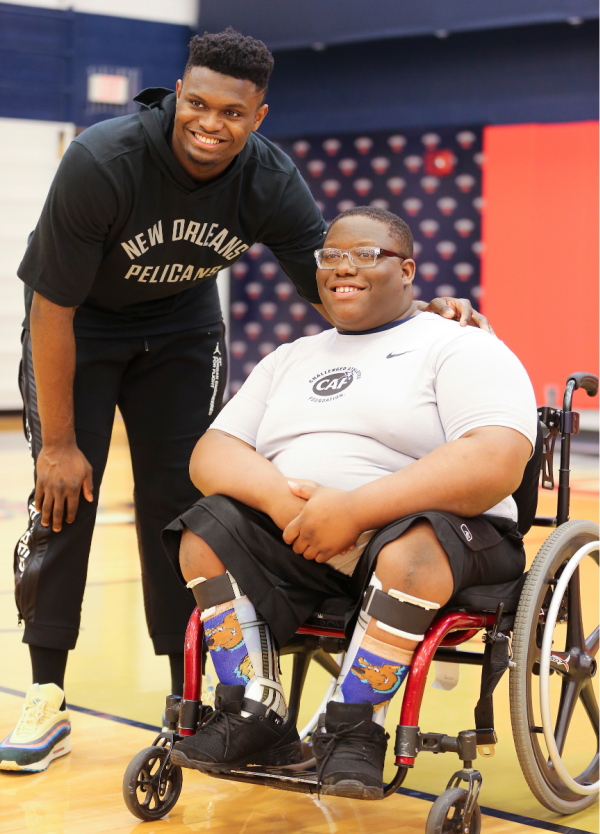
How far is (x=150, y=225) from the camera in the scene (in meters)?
2.25

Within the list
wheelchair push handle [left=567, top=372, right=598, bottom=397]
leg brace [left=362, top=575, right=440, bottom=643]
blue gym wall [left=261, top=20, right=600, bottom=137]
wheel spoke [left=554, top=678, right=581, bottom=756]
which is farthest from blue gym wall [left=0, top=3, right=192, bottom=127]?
leg brace [left=362, top=575, right=440, bottom=643]

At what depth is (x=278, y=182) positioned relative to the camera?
Answer: 7.87 feet

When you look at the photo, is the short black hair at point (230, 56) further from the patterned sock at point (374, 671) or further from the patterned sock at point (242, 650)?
the patterned sock at point (374, 671)

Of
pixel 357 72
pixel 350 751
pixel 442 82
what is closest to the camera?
pixel 350 751

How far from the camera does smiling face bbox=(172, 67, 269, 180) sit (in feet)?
7.00

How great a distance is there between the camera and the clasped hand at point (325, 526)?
1804mm

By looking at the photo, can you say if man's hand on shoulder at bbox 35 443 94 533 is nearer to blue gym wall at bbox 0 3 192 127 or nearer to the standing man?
the standing man

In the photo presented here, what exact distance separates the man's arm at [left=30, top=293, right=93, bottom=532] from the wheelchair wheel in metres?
0.97

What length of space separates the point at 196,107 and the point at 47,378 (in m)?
0.60

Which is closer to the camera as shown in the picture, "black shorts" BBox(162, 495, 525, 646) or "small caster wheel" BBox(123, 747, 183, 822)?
"black shorts" BBox(162, 495, 525, 646)

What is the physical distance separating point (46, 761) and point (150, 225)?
110 cm

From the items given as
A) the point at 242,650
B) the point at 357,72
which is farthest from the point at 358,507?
the point at 357,72

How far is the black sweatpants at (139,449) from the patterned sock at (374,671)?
865mm

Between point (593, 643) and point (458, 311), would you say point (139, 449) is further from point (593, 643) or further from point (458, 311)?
point (593, 643)
